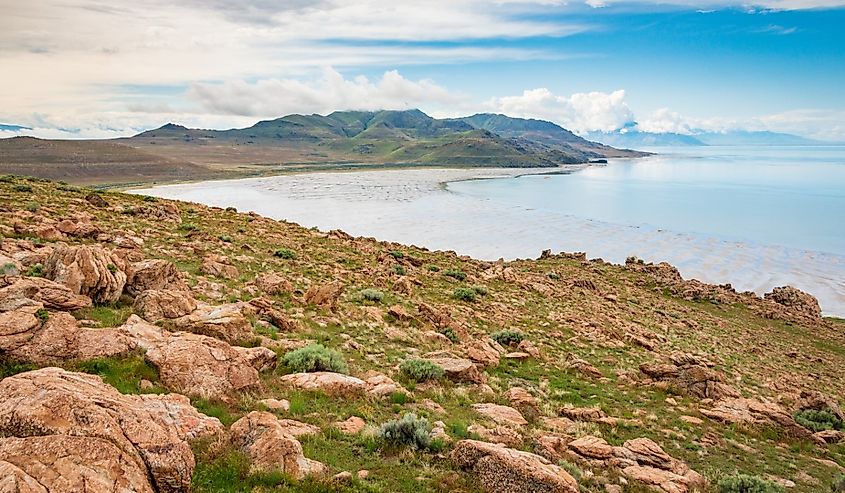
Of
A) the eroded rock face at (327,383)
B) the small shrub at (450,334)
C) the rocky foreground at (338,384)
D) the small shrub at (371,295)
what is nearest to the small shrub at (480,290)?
the rocky foreground at (338,384)

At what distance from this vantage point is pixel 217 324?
41.0 feet

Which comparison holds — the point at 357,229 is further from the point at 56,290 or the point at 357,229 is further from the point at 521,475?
the point at 521,475

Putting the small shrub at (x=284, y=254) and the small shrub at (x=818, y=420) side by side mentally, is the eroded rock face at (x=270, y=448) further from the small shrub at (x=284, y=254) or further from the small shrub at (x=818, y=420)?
the small shrub at (x=284, y=254)

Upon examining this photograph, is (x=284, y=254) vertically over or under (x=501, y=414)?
over

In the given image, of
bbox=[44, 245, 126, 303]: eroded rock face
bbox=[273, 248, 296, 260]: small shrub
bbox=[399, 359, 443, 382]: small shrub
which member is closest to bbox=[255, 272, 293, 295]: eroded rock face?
bbox=[44, 245, 126, 303]: eroded rock face

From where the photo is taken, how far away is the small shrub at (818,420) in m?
15.4

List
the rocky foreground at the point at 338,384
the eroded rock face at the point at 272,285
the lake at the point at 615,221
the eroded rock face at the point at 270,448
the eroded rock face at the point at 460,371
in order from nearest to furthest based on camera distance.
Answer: the rocky foreground at the point at 338,384, the eroded rock face at the point at 270,448, the eroded rock face at the point at 460,371, the eroded rock face at the point at 272,285, the lake at the point at 615,221

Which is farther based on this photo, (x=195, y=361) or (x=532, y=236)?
(x=532, y=236)

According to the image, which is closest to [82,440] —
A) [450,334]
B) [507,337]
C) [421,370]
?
[421,370]

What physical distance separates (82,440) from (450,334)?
14744 mm

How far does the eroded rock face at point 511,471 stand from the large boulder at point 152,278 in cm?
1059

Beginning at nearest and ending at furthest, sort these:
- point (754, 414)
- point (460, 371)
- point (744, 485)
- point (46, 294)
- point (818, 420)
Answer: point (744, 485) → point (46, 294) → point (460, 371) → point (754, 414) → point (818, 420)

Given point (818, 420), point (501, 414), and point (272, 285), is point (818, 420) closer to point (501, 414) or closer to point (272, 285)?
point (501, 414)

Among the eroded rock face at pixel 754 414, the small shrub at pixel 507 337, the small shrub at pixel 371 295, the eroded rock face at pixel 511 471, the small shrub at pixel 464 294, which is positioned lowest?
the eroded rock face at pixel 754 414
